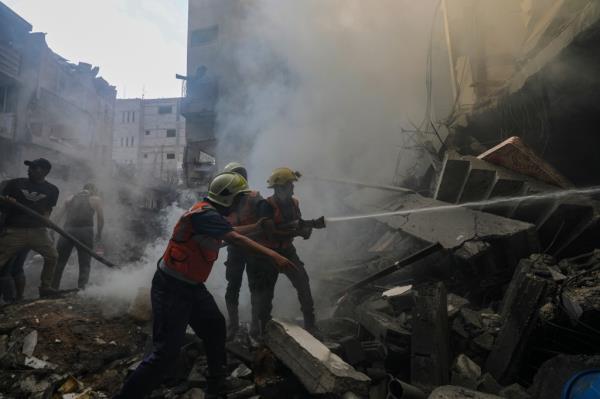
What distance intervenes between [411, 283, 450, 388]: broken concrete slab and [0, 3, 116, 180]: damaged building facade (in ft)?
62.0

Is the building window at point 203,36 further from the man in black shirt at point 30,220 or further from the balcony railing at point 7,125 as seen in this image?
the man in black shirt at point 30,220

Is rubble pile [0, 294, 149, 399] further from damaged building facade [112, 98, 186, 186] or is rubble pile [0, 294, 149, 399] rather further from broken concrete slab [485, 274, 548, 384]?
damaged building facade [112, 98, 186, 186]

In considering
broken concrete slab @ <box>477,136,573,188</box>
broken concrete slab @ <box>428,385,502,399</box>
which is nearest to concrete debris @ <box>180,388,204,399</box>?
broken concrete slab @ <box>428,385,502,399</box>

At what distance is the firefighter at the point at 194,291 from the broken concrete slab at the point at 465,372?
1.64m

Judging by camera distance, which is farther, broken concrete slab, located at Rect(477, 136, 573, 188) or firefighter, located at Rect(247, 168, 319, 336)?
broken concrete slab, located at Rect(477, 136, 573, 188)

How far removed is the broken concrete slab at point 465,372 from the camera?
287 cm

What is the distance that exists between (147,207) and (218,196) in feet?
51.6

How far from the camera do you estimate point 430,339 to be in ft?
10.2

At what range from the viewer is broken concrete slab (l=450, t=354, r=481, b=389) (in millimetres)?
2867

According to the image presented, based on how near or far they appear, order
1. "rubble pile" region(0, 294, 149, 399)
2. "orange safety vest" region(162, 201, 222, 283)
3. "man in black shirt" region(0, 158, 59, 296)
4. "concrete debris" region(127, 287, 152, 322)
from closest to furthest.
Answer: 1. "orange safety vest" region(162, 201, 222, 283)
2. "rubble pile" region(0, 294, 149, 399)
3. "concrete debris" region(127, 287, 152, 322)
4. "man in black shirt" region(0, 158, 59, 296)

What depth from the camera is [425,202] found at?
6078mm

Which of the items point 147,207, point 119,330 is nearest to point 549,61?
point 119,330

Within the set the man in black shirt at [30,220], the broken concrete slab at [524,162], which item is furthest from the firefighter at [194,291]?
the broken concrete slab at [524,162]

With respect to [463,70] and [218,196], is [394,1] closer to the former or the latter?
[463,70]
